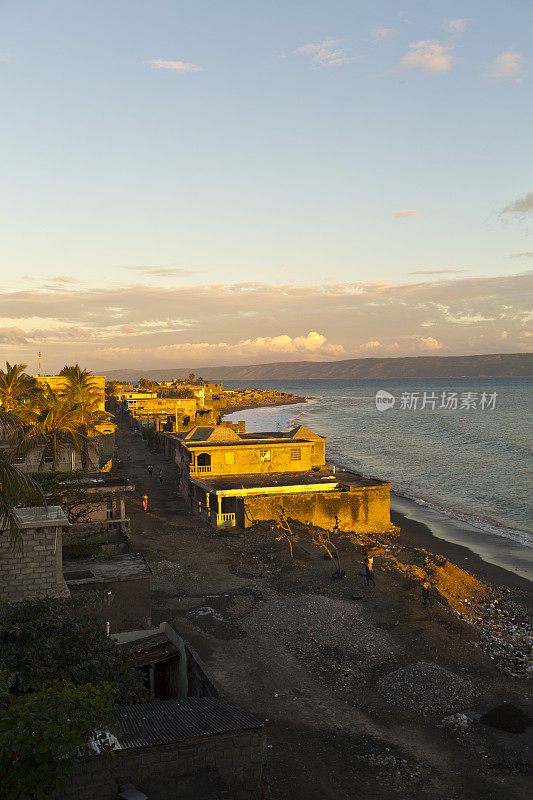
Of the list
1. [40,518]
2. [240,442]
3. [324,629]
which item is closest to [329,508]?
[240,442]

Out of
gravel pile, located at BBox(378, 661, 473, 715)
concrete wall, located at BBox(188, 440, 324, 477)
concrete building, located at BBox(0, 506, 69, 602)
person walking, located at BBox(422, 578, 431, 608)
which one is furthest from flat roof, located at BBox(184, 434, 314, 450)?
concrete building, located at BBox(0, 506, 69, 602)

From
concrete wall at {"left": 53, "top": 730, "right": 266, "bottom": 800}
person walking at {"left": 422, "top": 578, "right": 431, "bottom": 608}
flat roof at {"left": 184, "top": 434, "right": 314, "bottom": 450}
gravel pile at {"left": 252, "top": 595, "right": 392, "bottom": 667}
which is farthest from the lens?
flat roof at {"left": 184, "top": 434, "right": 314, "bottom": 450}

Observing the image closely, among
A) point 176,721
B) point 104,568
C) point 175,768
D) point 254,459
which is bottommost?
point 175,768

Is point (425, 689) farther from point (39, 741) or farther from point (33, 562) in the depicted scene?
point (39, 741)

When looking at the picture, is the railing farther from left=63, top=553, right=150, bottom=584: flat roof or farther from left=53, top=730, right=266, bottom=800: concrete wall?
left=53, top=730, right=266, bottom=800: concrete wall

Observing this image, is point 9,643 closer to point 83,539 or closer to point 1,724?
point 1,724

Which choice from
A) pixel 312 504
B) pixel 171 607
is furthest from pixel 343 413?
pixel 171 607
